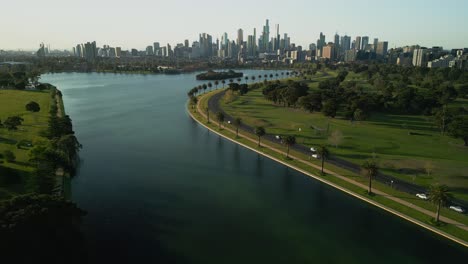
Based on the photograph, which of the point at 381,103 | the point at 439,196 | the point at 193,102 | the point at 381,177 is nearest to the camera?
the point at 439,196

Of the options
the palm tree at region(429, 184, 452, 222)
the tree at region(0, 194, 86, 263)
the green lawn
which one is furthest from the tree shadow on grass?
the palm tree at region(429, 184, 452, 222)

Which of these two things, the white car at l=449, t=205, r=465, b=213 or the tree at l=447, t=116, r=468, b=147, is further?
the tree at l=447, t=116, r=468, b=147

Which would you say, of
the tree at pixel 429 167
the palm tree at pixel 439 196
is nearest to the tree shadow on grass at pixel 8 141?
the palm tree at pixel 439 196

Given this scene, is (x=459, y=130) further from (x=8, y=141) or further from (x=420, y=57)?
(x=420, y=57)

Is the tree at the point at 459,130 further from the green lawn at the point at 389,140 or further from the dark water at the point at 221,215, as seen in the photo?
the dark water at the point at 221,215

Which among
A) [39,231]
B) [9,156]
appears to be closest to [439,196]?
[39,231]

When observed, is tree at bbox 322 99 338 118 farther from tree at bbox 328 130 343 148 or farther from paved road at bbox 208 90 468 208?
tree at bbox 328 130 343 148
